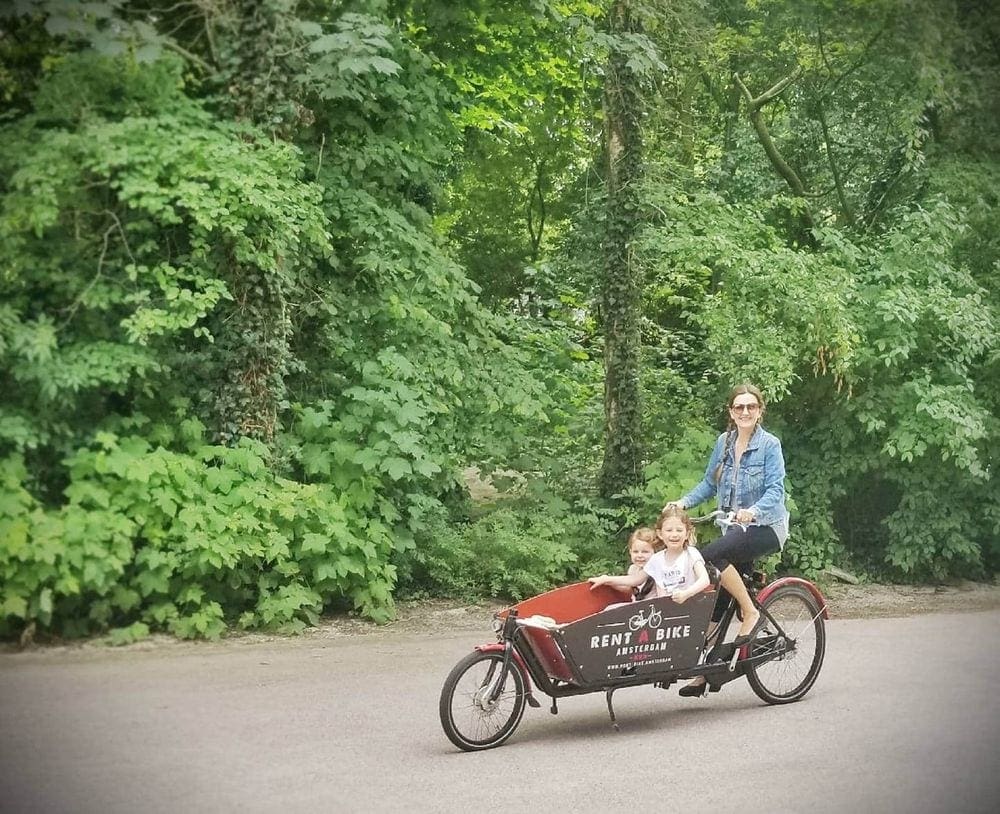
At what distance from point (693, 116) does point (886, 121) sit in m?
1.99

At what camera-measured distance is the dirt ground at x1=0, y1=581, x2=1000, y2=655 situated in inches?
227

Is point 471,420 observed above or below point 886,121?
below

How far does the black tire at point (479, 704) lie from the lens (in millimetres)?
4953

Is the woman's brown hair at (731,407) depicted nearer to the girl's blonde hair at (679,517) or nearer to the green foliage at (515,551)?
the girl's blonde hair at (679,517)

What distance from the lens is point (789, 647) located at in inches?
233

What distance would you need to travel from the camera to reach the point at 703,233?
32.7 feet

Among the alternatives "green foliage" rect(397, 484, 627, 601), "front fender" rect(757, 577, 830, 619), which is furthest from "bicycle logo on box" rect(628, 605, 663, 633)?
"green foliage" rect(397, 484, 627, 601)

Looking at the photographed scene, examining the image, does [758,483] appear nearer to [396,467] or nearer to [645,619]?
[645,619]

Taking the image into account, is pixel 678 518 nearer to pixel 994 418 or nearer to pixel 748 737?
pixel 748 737

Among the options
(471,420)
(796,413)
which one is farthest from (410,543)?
(796,413)

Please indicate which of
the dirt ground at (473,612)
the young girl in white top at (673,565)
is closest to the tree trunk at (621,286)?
the dirt ground at (473,612)

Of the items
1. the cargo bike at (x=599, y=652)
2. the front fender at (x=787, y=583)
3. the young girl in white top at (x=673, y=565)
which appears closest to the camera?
the cargo bike at (x=599, y=652)

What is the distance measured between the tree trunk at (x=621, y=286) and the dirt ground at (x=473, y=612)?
2024 mm

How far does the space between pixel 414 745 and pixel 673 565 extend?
4.65ft
